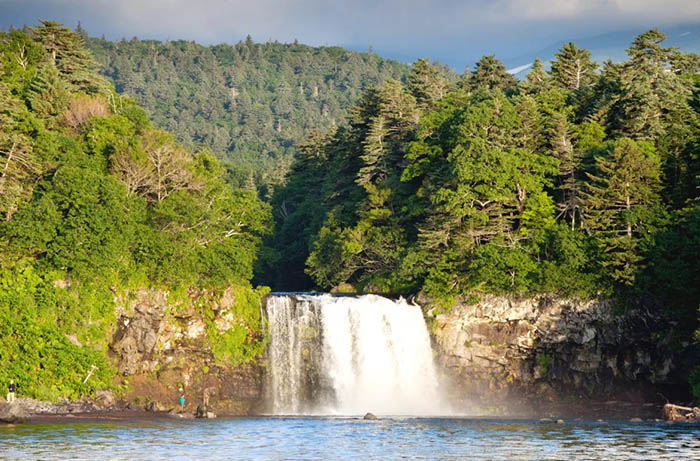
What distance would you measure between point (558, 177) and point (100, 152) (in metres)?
34.4

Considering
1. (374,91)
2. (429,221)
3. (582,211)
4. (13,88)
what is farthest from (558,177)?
(13,88)

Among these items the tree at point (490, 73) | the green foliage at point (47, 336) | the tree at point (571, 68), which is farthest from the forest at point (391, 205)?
the tree at point (490, 73)

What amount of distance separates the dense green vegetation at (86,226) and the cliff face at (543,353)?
49.0ft

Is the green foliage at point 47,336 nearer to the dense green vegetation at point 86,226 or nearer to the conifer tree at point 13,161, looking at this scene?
the dense green vegetation at point 86,226

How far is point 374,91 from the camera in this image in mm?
81812

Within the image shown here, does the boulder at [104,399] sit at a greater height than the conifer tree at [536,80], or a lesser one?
lesser

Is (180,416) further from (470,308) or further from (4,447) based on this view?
(470,308)

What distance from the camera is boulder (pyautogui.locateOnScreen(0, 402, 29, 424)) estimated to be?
43.7 meters

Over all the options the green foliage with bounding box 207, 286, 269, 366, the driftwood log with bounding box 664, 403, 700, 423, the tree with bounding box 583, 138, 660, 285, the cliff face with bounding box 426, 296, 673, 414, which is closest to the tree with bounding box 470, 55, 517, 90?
the tree with bounding box 583, 138, 660, 285

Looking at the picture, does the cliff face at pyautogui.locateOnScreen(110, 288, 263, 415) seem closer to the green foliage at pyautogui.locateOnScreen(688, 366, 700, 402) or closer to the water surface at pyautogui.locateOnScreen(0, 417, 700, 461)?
the water surface at pyautogui.locateOnScreen(0, 417, 700, 461)

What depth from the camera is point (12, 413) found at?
145ft

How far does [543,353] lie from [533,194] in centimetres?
1164

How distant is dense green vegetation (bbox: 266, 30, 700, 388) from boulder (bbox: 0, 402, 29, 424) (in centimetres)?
2819

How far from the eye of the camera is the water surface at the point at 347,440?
34281 mm
